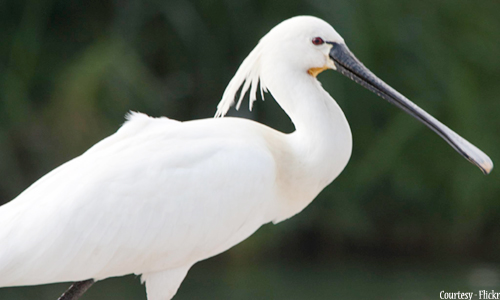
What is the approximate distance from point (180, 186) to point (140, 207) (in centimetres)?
18

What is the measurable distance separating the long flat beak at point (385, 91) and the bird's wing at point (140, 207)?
0.53 metres

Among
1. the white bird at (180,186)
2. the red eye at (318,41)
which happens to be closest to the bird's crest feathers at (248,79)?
the white bird at (180,186)

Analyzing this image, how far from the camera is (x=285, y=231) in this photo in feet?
23.5

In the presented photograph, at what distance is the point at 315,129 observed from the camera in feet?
10.9

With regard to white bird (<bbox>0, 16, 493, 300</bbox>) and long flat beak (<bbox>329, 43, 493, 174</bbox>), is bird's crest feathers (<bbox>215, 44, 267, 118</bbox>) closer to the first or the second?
white bird (<bbox>0, 16, 493, 300</bbox>)

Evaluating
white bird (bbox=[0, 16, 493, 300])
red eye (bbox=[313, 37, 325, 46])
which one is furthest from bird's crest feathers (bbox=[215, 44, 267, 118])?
red eye (bbox=[313, 37, 325, 46])

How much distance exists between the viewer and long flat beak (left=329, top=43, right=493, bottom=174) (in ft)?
11.2

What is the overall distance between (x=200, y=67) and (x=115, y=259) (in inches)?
176

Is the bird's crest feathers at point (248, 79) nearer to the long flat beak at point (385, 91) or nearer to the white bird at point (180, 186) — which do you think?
the white bird at point (180, 186)

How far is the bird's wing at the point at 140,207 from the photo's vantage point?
121 inches

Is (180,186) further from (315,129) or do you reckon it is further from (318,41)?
(318,41)

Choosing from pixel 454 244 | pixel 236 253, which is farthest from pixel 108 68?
pixel 454 244

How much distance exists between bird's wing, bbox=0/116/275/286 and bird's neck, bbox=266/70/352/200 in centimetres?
18

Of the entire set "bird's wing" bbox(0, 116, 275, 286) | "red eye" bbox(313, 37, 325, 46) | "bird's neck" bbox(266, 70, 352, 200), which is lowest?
"bird's wing" bbox(0, 116, 275, 286)
